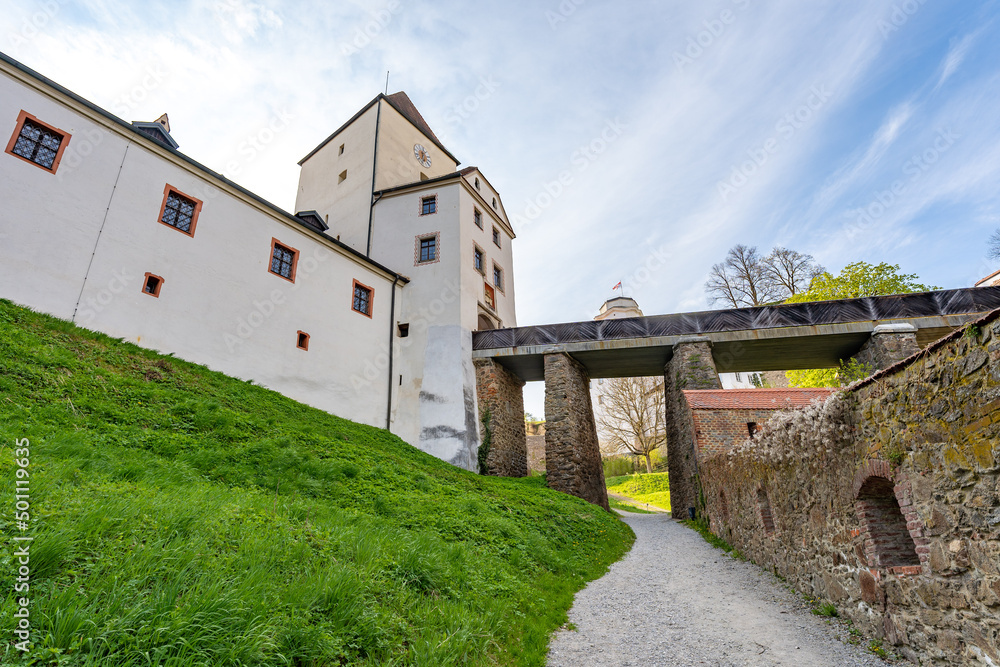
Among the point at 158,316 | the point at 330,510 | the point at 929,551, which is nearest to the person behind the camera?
the point at 929,551

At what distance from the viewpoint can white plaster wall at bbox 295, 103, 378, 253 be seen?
83.0ft

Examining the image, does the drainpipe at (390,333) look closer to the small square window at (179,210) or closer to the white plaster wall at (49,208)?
the small square window at (179,210)

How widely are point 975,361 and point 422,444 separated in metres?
18.2

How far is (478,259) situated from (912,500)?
2102 centimetres

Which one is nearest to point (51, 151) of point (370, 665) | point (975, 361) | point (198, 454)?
point (198, 454)

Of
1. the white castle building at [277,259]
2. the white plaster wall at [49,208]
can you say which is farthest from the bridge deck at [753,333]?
the white plaster wall at [49,208]

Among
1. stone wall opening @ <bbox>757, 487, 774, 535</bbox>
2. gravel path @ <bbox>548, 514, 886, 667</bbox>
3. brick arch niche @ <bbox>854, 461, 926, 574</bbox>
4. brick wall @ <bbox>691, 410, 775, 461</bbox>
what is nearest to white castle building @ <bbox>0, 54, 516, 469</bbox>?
brick wall @ <bbox>691, 410, 775, 461</bbox>

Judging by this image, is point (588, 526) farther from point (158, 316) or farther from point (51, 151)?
point (51, 151)

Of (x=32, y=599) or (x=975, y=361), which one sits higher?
(x=975, y=361)

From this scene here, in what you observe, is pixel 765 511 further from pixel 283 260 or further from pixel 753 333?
pixel 283 260

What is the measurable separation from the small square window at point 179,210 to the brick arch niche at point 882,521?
1729 cm

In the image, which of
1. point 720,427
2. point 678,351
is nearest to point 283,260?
point 678,351

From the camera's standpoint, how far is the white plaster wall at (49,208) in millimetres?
11219

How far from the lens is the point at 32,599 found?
8.34 feet
